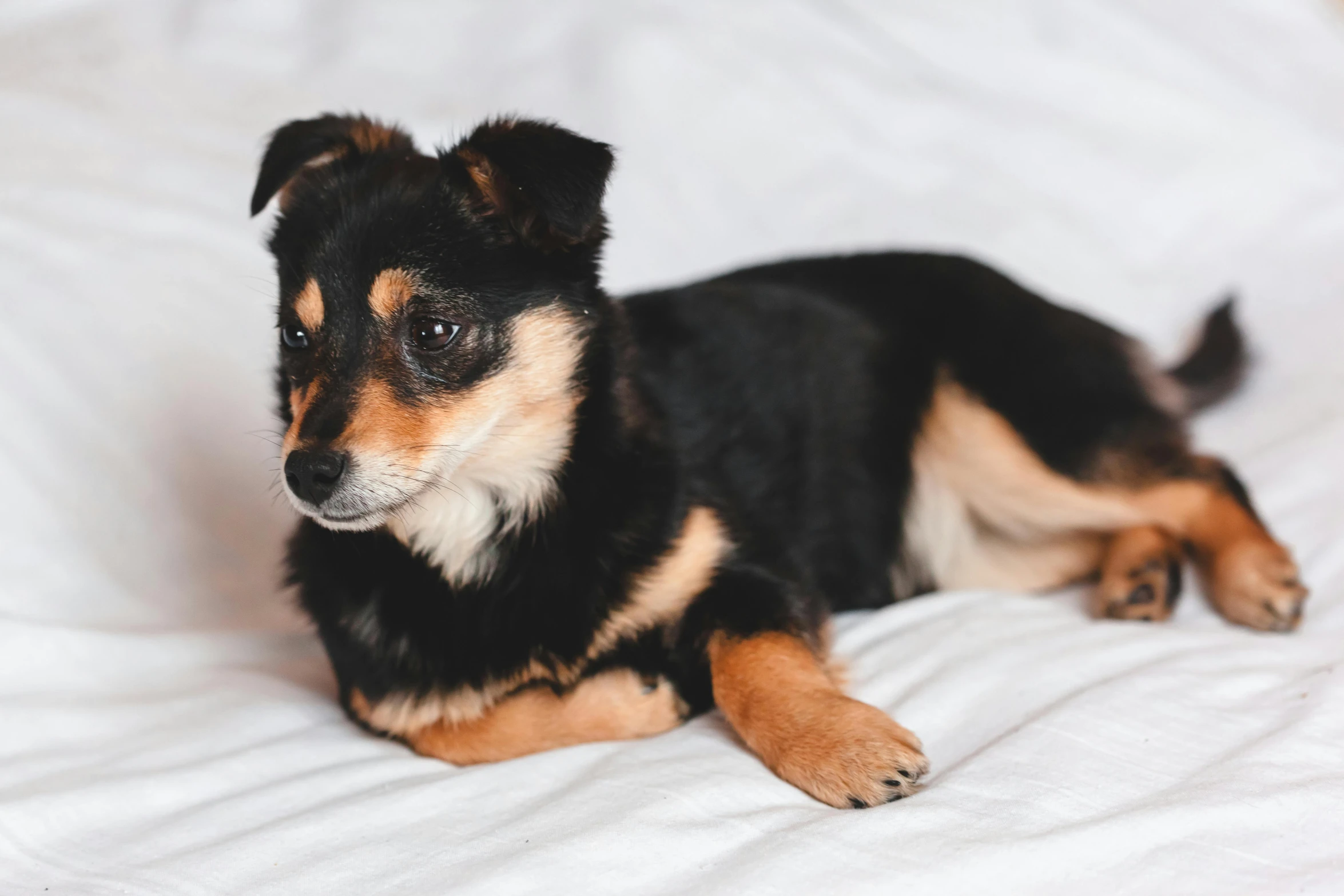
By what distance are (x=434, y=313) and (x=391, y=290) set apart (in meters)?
0.09

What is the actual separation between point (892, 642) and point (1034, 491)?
73 centimetres

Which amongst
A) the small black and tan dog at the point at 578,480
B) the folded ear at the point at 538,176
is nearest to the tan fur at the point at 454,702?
the small black and tan dog at the point at 578,480

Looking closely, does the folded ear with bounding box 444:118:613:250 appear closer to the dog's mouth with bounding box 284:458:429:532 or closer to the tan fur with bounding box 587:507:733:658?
the dog's mouth with bounding box 284:458:429:532

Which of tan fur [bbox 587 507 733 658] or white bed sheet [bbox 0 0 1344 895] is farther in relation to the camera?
tan fur [bbox 587 507 733 658]

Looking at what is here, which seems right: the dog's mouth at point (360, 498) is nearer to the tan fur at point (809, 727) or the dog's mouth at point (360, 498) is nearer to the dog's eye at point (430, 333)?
the dog's eye at point (430, 333)

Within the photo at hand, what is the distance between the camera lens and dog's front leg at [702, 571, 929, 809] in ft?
7.01

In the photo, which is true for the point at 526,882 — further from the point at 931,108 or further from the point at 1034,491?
the point at 931,108

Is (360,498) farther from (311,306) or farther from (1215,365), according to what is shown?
(1215,365)

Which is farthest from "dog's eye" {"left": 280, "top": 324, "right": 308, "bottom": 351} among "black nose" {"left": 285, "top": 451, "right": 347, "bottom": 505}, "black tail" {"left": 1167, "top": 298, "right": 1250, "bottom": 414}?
"black tail" {"left": 1167, "top": 298, "right": 1250, "bottom": 414}

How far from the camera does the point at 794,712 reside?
2.27 metres

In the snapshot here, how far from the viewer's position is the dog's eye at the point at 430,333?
2408mm

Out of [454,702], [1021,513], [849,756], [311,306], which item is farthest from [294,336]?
[1021,513]

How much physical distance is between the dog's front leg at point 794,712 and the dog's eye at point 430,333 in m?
0.78

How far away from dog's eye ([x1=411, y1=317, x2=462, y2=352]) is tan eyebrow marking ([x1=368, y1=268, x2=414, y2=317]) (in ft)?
0.16
